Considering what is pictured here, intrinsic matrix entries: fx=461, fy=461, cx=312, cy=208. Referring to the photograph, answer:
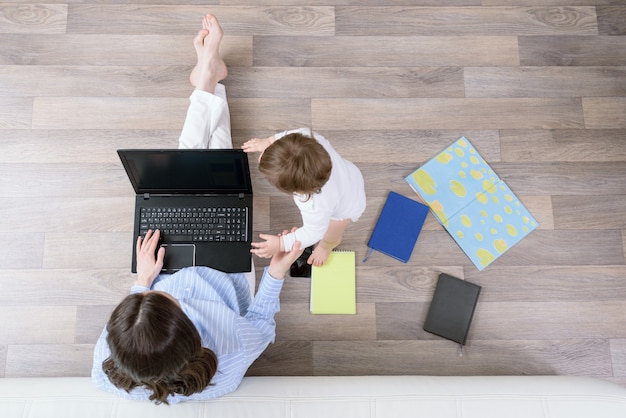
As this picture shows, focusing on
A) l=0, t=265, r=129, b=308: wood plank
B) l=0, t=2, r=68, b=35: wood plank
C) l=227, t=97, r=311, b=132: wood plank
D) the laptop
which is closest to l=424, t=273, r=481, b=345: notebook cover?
the laptop

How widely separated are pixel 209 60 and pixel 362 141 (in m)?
0.64

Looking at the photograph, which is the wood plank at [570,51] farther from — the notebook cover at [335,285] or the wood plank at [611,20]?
the notebook cover at [335,285]

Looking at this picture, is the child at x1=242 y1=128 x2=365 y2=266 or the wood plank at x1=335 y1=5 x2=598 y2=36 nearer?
the child at x1=242 y1=128 x2=365 y2=266

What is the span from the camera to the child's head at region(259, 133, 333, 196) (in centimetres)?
113

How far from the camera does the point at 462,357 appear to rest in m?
1.60

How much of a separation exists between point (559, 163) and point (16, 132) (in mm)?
2051

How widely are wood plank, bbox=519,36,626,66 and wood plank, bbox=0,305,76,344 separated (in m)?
1.96

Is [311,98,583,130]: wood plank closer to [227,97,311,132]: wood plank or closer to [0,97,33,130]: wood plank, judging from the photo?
[227,97,311,132]: wood plank

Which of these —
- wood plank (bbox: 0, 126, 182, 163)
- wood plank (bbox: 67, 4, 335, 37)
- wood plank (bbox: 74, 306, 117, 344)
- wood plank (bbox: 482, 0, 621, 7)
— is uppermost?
wood plank (bbox: 482, 0, 621, 7)

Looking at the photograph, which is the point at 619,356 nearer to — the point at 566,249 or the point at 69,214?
the point at 566,249

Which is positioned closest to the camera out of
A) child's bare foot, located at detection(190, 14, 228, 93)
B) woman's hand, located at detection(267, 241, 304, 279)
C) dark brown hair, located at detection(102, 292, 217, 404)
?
dark brown hair, located at detection(102, 292, 217, 404)

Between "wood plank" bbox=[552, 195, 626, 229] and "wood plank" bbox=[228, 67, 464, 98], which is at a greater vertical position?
"wood plank" bbox=[228, 67, 464, 98]

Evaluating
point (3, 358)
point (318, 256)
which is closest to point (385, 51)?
point (318, 256)

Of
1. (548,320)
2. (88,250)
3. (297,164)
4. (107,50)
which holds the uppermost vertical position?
(297,164)
